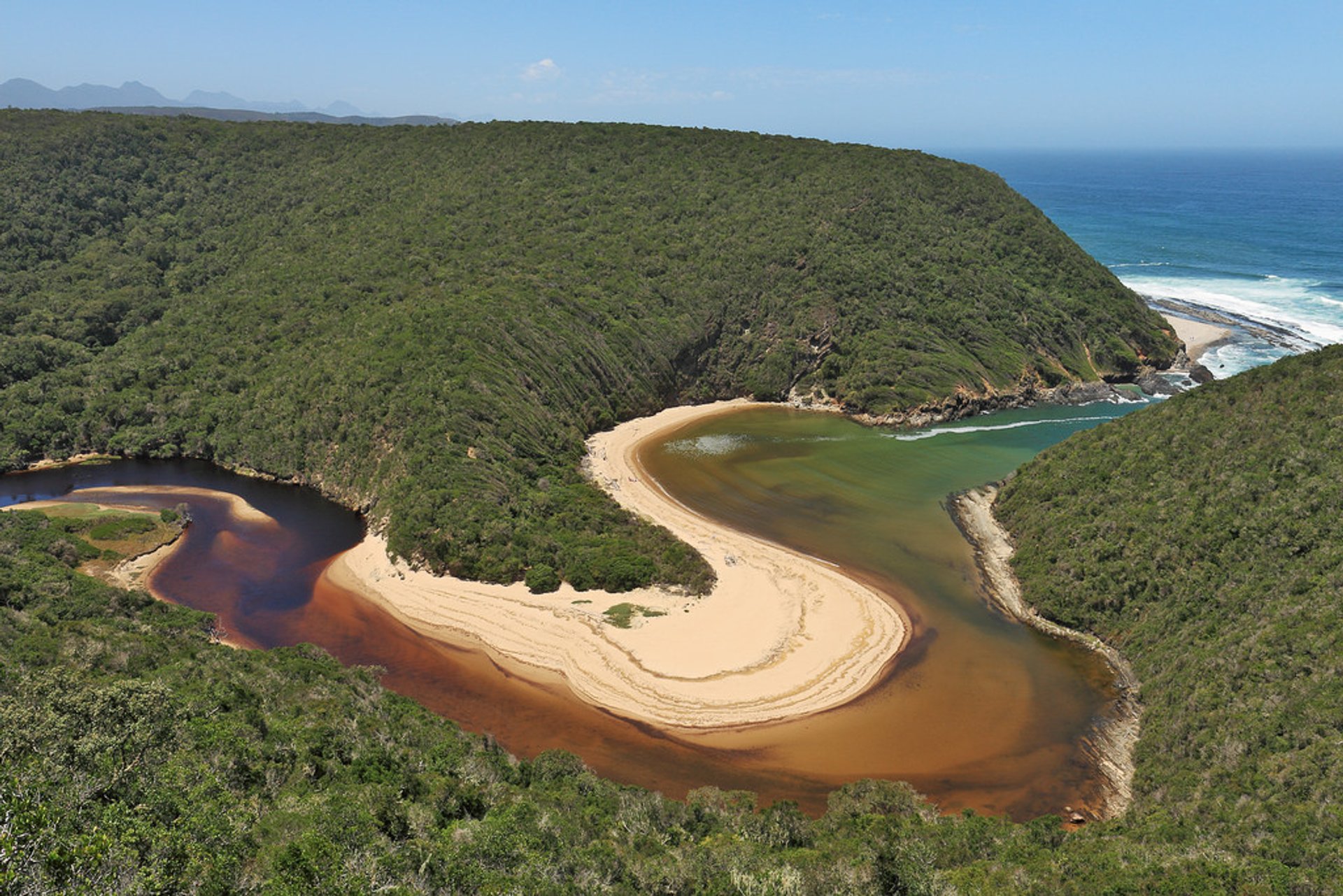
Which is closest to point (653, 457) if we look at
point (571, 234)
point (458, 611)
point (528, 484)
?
point (528, 484)

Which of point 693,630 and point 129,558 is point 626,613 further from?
point 129,558

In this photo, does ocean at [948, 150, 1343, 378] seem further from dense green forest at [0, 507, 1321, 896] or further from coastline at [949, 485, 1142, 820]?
dense green forest at [0, 507, 1321, 896]

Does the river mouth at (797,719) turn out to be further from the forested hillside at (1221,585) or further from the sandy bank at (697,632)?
the forested hillside at (1221,585)

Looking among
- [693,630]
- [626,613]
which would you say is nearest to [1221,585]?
[693,630]

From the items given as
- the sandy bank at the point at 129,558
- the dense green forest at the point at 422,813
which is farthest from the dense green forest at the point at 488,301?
the dense green forest at the point at 422,813

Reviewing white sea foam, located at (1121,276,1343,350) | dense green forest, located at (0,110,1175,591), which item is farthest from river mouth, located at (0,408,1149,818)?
white sea foam, located at (1121,276,1343,350)
